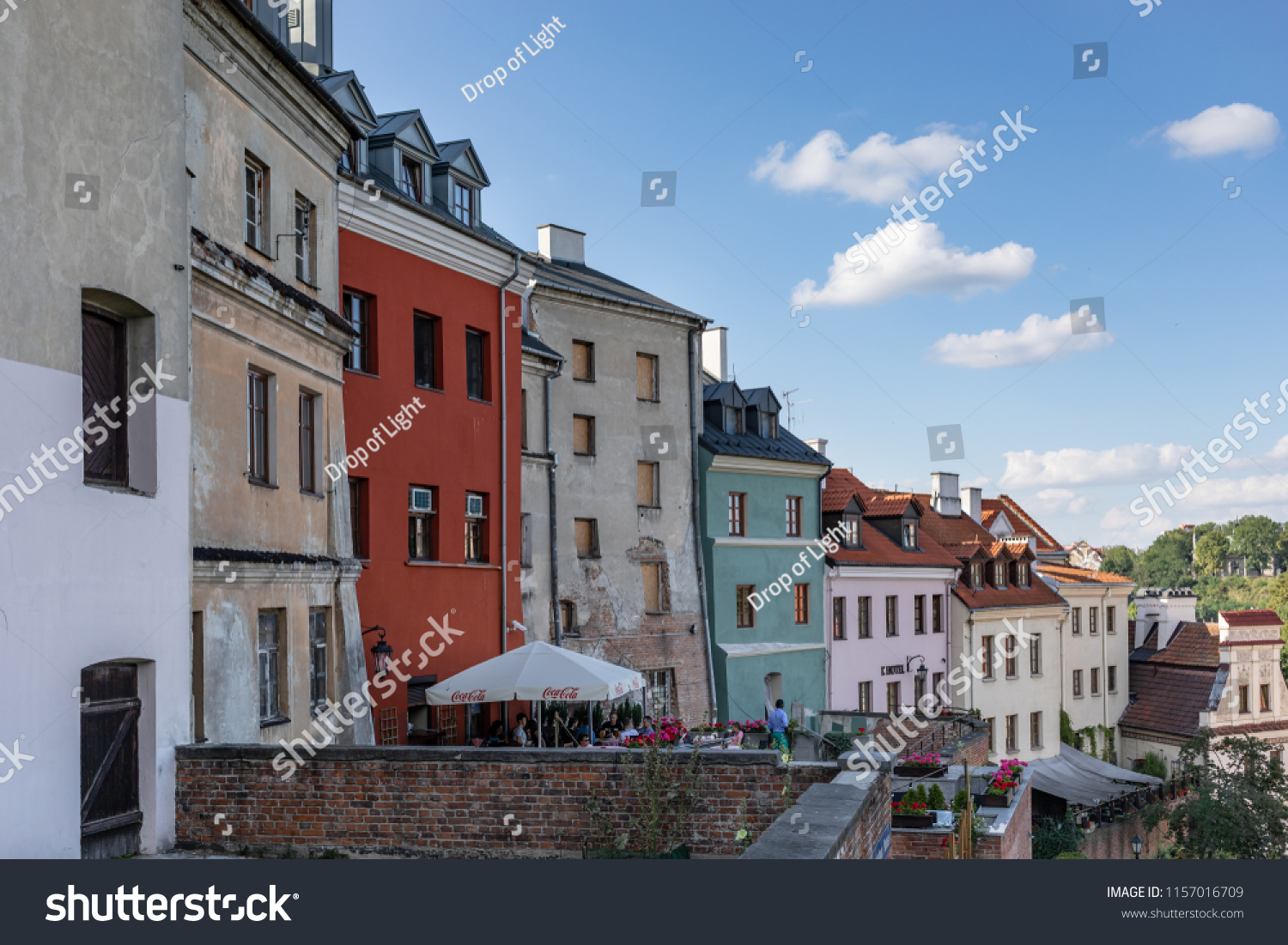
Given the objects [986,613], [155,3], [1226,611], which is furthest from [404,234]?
[1226,611]

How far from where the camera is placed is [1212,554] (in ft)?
487

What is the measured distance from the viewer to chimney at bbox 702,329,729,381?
3928cm

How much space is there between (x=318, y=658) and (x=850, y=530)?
26229 mm

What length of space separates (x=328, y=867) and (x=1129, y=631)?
51751 mm

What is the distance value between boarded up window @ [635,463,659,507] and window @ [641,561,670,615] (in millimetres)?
1694

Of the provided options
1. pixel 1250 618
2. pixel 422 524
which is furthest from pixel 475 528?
pixel 1250 618

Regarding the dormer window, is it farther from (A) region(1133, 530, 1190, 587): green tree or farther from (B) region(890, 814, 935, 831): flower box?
(A) region(1133, 530, 1190, 587): green tree

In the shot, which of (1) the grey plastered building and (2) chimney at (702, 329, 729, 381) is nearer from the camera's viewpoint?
(1) the grey plastered building

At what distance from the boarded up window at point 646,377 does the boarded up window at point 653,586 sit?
4611 mm

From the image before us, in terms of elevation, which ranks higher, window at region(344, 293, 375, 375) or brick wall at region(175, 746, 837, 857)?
window at region(344, 293, 375, 375)

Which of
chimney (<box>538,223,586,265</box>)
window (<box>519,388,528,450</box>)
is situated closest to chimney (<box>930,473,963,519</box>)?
chimney (<box>538,223,586,265</box>)

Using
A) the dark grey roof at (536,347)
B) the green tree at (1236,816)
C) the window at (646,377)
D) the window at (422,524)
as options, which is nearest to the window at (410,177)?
the dark grey roof at (536,347)

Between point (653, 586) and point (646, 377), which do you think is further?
point (646, 377)

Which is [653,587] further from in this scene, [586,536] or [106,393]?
[106,393]
